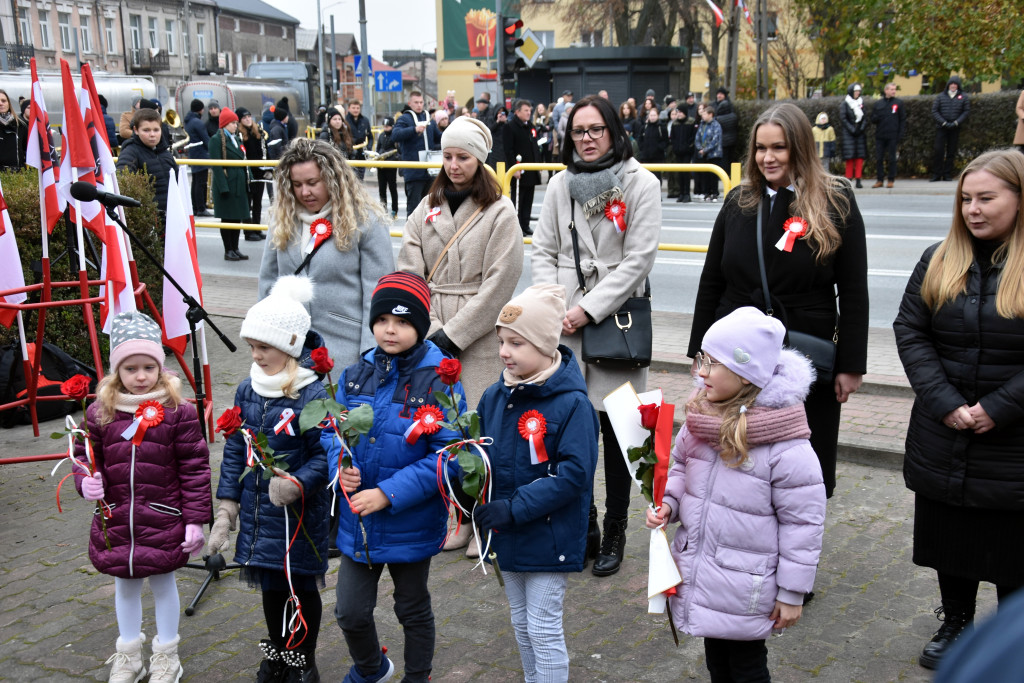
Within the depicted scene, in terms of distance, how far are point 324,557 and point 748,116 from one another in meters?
22.9

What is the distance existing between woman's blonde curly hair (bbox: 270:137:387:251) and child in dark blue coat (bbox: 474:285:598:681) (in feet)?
4.98

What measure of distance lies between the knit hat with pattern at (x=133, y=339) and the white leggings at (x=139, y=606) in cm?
81

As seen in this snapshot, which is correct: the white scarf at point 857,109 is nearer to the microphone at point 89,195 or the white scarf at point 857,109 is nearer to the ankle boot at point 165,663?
the microphone at point 89,195

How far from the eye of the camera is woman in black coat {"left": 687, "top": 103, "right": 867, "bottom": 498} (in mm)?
3879

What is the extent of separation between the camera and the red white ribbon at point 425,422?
10.7ft

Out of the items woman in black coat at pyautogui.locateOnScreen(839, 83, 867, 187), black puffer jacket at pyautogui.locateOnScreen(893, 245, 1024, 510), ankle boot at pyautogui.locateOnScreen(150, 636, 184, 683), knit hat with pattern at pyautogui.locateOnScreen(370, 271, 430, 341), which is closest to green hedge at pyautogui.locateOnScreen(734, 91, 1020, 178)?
woman in black coat at pyautogui.locateOnScreen(839, 83, 867, 187)

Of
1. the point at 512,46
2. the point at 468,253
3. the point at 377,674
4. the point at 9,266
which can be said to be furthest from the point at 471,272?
the point at 512,46

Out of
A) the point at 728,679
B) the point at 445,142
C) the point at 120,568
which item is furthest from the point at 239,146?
the point at 728,679

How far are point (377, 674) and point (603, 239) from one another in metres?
2.17

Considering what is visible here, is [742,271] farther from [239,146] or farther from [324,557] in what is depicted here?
[239,146]

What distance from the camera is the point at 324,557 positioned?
3.67 metres

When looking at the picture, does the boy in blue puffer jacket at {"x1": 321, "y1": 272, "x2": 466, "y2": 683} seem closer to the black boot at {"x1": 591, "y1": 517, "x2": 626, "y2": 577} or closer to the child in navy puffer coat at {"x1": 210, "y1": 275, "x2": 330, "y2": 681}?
the child in navy puffer coat at {"x1": 210, "y1": 275, "x2": 330, "y2": 681}

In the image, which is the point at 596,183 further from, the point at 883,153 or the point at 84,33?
the point at 84,33

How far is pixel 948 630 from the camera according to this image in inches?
148
